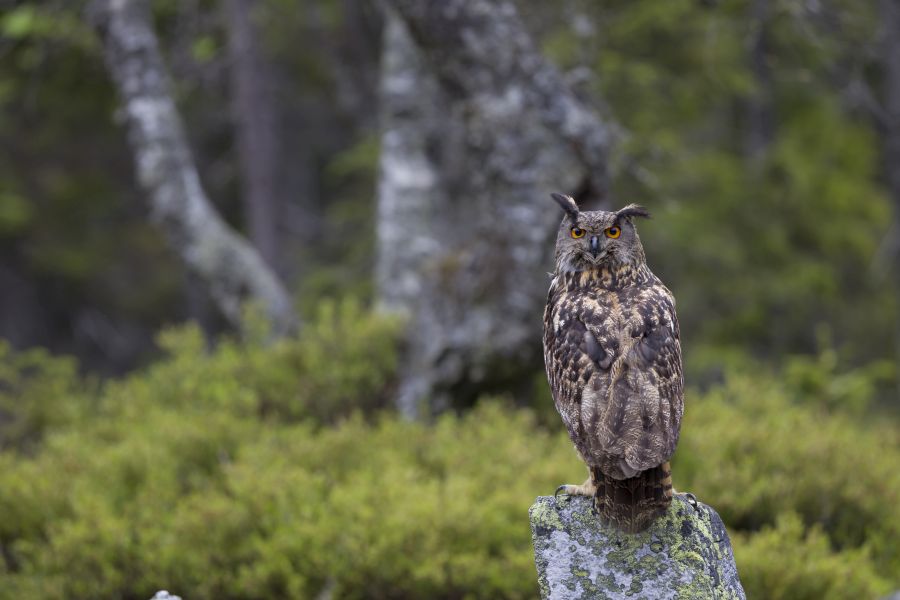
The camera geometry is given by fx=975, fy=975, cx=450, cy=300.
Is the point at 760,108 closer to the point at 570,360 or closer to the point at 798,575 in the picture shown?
the point at 798,575

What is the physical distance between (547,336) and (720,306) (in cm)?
1060

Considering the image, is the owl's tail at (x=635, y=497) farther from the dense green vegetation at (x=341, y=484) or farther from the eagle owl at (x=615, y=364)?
the dense green vegetation at (x=341, y=484)

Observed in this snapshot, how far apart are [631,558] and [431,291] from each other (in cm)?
435

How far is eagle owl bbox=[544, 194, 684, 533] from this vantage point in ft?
10.4

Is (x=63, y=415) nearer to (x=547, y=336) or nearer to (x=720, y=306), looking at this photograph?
(x=547, y=336)

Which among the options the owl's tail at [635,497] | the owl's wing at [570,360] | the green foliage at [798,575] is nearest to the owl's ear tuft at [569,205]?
the owl's wing at [570,360]

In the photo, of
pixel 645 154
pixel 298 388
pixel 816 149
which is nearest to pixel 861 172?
pixel 816 149

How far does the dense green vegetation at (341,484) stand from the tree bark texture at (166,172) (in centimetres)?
102

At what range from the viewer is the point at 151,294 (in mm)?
17516

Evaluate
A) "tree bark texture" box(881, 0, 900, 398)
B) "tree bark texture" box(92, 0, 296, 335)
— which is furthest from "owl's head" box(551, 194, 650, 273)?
"tree bark texture" box(881, 0, 900, 398)

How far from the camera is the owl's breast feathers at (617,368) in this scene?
3143mm

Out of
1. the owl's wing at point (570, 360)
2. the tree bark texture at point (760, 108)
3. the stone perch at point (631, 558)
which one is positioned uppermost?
the tree bark texture at point (760, 108)

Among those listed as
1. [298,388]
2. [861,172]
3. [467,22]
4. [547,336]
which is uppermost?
[861,172]

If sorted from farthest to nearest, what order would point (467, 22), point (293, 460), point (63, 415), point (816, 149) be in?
1. point (816, 149)
2. point (63, 415)
3. point (467, 22)
4. point (293, 460)
